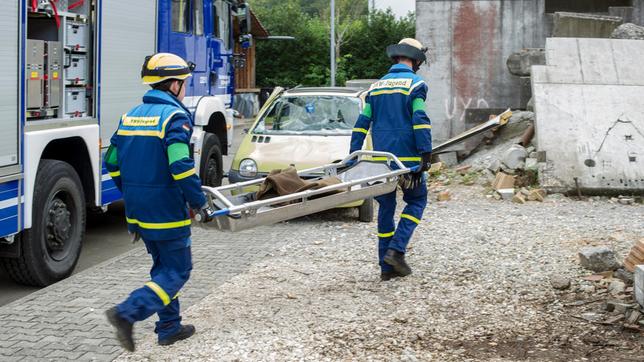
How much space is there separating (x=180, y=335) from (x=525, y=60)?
10611mm

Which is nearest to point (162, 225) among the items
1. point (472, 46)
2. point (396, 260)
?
point (396, 260)

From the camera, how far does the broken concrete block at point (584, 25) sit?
14523 mm

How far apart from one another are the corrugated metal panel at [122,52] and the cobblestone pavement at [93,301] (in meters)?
1.41

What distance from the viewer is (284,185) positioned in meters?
6.42

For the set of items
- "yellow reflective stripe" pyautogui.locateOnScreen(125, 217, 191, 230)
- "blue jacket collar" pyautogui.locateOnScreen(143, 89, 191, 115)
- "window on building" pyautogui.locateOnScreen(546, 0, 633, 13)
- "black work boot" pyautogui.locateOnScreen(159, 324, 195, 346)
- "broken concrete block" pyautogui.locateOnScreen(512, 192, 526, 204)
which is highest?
"window on building" pyautogui.locateOnScreen(546, 0, 633, 13)

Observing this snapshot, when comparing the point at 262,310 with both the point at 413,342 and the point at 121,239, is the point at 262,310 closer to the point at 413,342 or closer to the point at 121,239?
the point at 413,342

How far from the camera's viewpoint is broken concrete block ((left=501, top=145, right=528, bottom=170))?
12.2 metres

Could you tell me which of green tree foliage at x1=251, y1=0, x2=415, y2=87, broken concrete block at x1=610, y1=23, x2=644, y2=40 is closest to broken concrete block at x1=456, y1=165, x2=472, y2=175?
broken concrete block at x1=610, y1=23, x2=644, y2=40

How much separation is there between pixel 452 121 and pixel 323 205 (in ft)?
32.5

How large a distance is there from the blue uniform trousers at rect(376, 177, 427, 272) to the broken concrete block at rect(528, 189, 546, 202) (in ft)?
14.4

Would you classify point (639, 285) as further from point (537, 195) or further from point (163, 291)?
point (537, 195)

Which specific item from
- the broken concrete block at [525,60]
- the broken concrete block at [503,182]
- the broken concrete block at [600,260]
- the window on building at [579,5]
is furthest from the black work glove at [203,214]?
A: the window on building at [579,5]

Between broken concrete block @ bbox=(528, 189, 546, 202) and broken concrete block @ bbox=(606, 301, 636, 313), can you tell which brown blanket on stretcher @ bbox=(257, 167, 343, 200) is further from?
broken concrete block @ bbox=(528, 189, 546, 202)

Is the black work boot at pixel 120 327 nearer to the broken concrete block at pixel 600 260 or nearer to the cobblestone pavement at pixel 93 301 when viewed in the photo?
the cobblestone pavement at pixel 93 301
